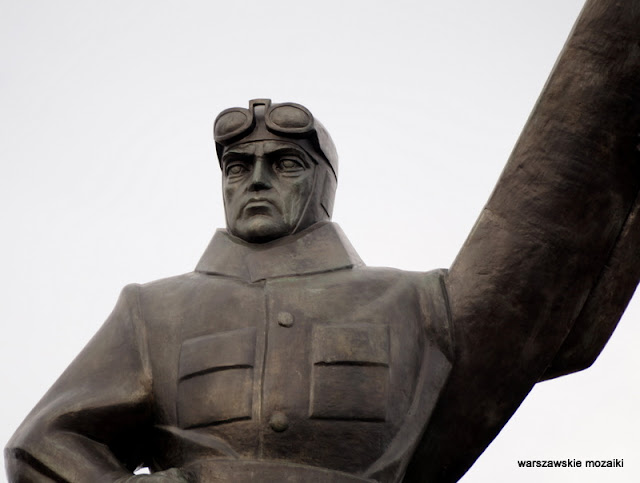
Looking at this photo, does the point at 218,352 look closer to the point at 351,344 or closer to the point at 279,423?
the point at 279,423

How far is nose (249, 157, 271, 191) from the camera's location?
22.1ft

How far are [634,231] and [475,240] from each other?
0.76 meters

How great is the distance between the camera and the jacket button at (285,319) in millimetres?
6340

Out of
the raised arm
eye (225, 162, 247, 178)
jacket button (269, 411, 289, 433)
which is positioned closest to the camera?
jacket button (269, 411, 289, 433)

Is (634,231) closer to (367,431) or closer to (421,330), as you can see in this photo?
(421,330)

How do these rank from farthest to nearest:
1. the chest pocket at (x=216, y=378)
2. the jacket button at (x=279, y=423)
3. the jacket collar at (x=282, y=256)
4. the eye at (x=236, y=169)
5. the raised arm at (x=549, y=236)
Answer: the eye at (x=236, y=169) < the jacket collar at (x=282, y=256) < the raised arm at (x=549, y=236) < the chest pocket at (x=216, y=378) < the jacket button at (x=279, y=423)

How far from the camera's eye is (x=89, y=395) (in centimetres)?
637

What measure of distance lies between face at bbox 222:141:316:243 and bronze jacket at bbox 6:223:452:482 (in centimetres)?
10

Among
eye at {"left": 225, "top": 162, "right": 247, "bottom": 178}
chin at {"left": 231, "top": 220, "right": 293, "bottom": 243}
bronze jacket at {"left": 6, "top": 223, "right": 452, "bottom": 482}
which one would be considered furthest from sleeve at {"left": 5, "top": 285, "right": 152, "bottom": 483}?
eye at {"left": 225, "top": 162, "right": 247, "bottom": 178}

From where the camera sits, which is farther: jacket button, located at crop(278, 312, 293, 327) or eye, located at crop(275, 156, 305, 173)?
eye, located at crop(275, 156, 305, 173)

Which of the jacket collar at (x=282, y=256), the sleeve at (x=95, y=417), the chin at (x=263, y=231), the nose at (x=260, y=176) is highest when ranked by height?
the nose at (x=260, y=176)

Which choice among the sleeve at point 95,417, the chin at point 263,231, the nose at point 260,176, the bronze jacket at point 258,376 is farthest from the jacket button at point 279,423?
the nose at point 260,176

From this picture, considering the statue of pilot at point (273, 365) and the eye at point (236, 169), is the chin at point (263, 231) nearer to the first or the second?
the statue of pilot at point (273, 365)

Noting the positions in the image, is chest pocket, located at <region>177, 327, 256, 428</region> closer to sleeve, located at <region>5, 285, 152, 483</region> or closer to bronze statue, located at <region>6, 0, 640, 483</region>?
bronze statue, located at <region>6, 0, 640, 483</region>
